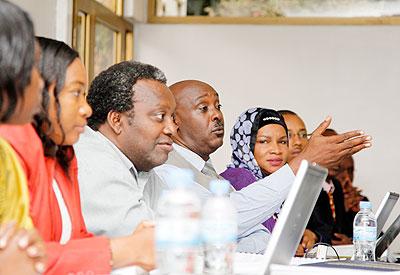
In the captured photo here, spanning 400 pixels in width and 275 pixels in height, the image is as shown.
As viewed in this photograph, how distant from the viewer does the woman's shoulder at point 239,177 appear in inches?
174

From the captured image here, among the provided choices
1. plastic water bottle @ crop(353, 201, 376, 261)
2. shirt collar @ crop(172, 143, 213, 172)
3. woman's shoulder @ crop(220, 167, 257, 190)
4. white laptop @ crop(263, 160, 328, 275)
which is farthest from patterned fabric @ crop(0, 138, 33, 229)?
woman's shoulder @ crop(220, 167, 257, 190)

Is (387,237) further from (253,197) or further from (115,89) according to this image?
(115,89)

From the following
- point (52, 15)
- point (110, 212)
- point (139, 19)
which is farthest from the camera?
point (139, 19)

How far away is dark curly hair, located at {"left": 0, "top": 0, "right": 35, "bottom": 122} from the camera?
1.75 metres

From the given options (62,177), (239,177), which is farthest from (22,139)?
(239,177)

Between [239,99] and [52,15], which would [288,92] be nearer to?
[239,99]

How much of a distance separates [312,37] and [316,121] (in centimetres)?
65

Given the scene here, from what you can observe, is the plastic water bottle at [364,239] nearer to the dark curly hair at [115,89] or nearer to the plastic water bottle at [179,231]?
the dark curly hair at [115,89]

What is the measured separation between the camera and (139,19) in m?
7.16

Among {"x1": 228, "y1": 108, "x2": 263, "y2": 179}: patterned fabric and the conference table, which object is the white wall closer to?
{"x1": 228, "y1": 108, "x2": 263, "y2": 179}: patterned fabric

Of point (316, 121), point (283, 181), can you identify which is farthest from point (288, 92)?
point (283, 181)

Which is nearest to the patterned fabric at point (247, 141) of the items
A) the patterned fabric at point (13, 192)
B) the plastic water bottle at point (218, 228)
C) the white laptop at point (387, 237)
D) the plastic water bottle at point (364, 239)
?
the white laptop at point (387, 237)

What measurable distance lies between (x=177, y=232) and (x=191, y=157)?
2228 mm

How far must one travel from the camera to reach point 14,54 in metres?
1.76
